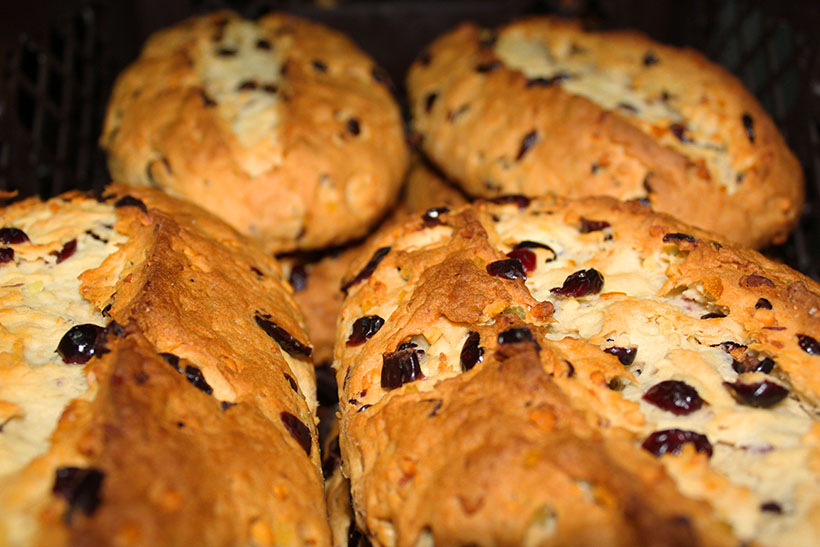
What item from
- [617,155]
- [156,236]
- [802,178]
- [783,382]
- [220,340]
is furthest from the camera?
[802,178]

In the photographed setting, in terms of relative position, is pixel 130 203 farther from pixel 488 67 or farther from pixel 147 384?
pixel 488 67

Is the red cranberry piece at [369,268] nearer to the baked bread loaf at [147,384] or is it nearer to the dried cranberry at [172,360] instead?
the baked bread loaf at [147,384]

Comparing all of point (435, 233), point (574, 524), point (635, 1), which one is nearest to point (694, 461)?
point (574, 524)

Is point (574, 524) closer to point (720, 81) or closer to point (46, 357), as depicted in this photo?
point (46, 357)

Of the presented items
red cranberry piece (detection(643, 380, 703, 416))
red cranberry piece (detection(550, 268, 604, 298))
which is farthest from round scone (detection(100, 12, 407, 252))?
red cranberry piece (detection(643, 380, 703, 416))

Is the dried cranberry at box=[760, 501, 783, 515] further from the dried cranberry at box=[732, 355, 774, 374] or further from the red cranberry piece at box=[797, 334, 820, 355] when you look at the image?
the red cranberry piece at box=[797, 334, 820, 355]
